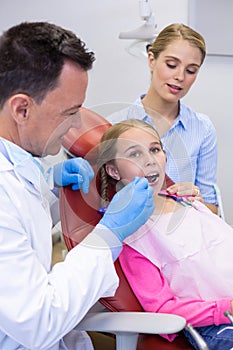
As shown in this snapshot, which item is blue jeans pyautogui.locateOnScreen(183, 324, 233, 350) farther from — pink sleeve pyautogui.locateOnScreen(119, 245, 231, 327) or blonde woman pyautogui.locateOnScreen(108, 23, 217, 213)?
blonde woman pyautogui.locateOnScreen(108, 23, 217, 213)

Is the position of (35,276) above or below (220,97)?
above

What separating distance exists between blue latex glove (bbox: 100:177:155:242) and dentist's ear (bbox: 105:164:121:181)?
0.60 ft

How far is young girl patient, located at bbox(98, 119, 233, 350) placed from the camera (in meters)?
1.15

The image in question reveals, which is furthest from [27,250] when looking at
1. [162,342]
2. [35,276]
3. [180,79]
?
[180,79]

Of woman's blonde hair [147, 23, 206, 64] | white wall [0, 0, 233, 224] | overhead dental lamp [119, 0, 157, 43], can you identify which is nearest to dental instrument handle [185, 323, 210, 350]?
woman's blonde hair [147, 23, 206, 64]

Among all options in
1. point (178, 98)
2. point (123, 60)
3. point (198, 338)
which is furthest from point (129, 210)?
point (123, 60)

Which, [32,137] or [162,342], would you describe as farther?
[162,342]

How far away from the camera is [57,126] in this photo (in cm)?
98

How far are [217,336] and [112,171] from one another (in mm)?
482

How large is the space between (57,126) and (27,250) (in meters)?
0.26

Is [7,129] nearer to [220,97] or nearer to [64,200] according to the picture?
[64,200]

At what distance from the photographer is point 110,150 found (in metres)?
1.28

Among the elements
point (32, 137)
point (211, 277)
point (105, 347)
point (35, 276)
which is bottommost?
point (105, 347)

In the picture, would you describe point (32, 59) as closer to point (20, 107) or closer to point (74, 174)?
point (20, 107)
